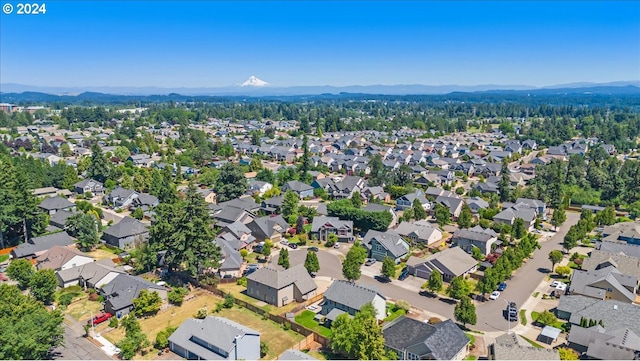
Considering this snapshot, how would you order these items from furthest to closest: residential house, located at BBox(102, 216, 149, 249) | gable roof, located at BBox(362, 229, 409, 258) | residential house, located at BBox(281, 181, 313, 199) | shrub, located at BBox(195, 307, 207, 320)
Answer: residential house, located at BBox(281, 181, 313, 199) → residential house, located at BBox(102, 216, 149, 249) → gable roof, located at BBox(362, 229, 409, 258) → shrub, located at BBox(195, 307, 207, 320)

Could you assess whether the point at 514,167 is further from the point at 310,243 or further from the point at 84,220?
the point at 84,220

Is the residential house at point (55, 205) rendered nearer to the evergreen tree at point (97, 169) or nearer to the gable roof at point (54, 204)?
the gable roof at point (54, 204)

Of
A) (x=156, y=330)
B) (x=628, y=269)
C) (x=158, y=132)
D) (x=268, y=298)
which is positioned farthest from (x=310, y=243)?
(x=158, y=132)

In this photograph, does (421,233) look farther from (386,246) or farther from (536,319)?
(536,319)

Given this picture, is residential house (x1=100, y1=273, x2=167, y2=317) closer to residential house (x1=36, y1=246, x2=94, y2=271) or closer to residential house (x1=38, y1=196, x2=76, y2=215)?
residential house (x1=36, y1=246, x2=94, y2=271)

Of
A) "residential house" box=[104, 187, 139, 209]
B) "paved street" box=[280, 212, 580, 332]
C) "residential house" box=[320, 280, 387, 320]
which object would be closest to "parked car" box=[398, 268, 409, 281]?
"paved street" box=[280, 212, 580, 332]

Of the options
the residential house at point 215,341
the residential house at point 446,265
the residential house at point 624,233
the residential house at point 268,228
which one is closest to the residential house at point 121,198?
the residential house at point 268,228

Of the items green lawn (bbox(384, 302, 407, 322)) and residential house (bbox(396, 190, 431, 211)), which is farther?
residential house (bbox(396, 190, 431, 211))
